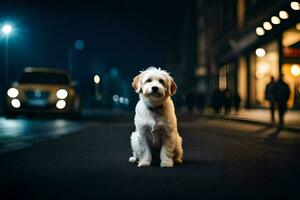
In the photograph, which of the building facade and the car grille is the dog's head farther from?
the building facade

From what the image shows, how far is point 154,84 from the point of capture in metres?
6.55

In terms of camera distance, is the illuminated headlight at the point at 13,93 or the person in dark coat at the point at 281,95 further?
the illuminated headlight at the point at 13,93

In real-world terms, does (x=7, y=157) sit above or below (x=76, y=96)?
below

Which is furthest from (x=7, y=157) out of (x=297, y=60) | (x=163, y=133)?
(x=297, y=60)

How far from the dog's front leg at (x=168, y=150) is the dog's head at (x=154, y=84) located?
54cm

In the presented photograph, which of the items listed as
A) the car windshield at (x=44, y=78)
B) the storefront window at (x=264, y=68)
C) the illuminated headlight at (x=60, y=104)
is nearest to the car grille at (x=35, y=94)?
the illuminated headlight at (x=60, y=104)

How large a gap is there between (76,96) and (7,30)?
10.2m

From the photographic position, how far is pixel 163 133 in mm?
6801

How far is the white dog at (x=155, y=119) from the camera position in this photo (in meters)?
6.69

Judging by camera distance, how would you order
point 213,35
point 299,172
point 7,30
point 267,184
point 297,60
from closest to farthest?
point 267,184 < point 299,172 < point 297,60 < point 7,30 < point 213,35

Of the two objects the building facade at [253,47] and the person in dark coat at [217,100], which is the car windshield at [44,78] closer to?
the building facade at [253,47]

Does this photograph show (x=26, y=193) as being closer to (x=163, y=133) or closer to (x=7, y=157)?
(x=163, y=133)

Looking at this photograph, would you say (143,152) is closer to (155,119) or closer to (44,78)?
(155,119)

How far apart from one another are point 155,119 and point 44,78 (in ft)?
48.2
